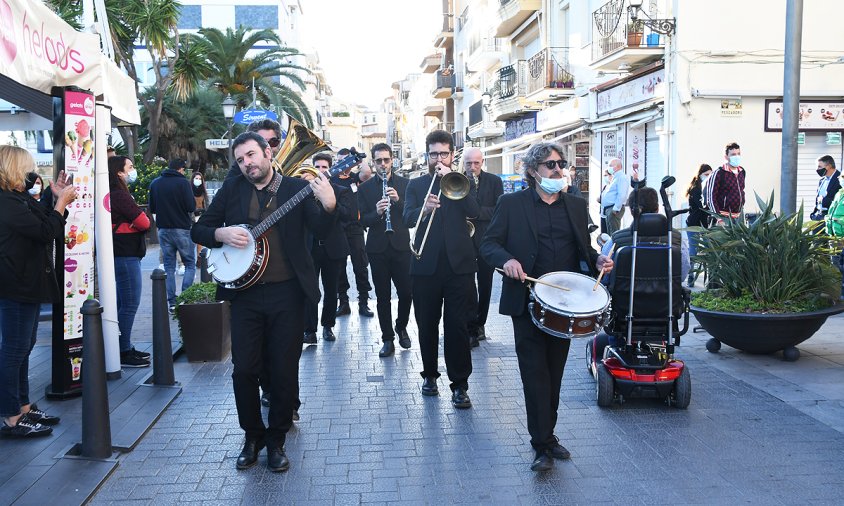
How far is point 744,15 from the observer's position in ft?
55.9

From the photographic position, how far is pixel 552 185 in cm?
490

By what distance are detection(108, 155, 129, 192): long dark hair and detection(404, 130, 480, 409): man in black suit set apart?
3.04 m

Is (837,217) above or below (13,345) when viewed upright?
above

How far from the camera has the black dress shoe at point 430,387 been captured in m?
6.51

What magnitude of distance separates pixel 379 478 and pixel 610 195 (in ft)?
38.1

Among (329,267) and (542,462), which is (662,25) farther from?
(542,462)

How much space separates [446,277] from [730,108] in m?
13.1

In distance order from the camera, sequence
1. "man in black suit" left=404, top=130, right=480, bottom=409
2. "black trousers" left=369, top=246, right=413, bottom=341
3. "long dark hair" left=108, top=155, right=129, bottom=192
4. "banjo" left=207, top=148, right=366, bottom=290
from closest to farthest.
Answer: "banjo" left=207, top=148, right=366, bottom=290, "man in black suit" left=404, top=130, right=480, bottom=409, "long dark hair" left=108, top=155, right=129, bottom=192, "black trousers" left=369, top=246, right=413, bottom=341

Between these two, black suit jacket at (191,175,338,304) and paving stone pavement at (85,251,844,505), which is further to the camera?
black suit jacket at (191,175,338,304)

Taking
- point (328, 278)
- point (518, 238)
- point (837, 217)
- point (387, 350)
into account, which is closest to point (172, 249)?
point (328, 278)

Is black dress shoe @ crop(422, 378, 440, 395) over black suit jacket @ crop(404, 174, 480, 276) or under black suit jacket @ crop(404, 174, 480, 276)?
under

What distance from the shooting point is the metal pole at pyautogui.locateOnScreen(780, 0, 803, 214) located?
9398 mm

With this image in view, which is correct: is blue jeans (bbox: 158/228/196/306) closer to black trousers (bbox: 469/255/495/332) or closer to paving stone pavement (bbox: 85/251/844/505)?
paving stone pavement (bbox: 85/251/844/505)

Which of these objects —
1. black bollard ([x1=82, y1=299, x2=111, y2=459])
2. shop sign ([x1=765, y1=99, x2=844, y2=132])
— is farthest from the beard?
shop sign ([x1=765, y1=99, x2=844, y2=132])
